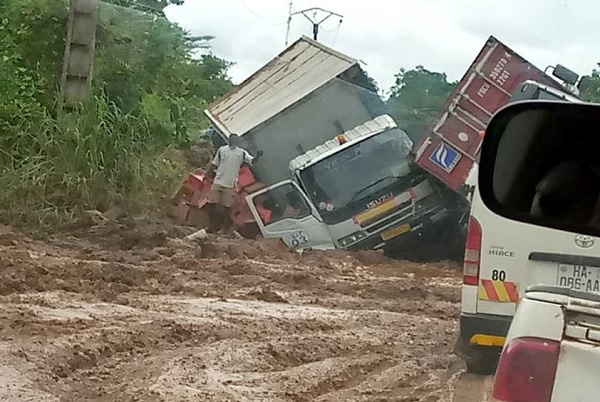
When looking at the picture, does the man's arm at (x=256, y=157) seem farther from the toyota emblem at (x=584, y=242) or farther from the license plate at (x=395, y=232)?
the toyota emblem at (x=584, y=242)

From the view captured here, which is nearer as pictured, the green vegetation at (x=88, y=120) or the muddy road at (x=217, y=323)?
the muddy road at (x=217, y=323)

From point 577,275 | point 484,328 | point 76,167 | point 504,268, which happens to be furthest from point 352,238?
point 577,275

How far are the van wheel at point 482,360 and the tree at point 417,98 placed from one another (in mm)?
6773

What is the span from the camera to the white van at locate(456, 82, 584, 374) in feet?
21.0

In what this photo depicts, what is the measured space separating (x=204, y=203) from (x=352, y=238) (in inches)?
119

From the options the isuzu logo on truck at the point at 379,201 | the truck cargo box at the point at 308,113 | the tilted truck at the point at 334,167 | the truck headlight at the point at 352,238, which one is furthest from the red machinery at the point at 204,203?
the isuzu logo on truck at the point at 379,201

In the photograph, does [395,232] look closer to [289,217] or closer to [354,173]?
[354,173]

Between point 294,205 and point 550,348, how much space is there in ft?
40.5

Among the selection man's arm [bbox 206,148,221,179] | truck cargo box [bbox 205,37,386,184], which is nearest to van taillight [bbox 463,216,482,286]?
truck cargo box [bbox 205,37,386,184]

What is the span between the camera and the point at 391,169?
1406 centimetres

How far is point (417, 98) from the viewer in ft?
54.0

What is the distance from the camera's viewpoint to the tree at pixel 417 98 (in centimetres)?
1443

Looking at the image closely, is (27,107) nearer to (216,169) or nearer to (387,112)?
(216,169)

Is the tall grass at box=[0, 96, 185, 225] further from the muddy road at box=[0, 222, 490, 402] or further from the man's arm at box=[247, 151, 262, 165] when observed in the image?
the man's arm at box=[247, 151, 262, 165]
